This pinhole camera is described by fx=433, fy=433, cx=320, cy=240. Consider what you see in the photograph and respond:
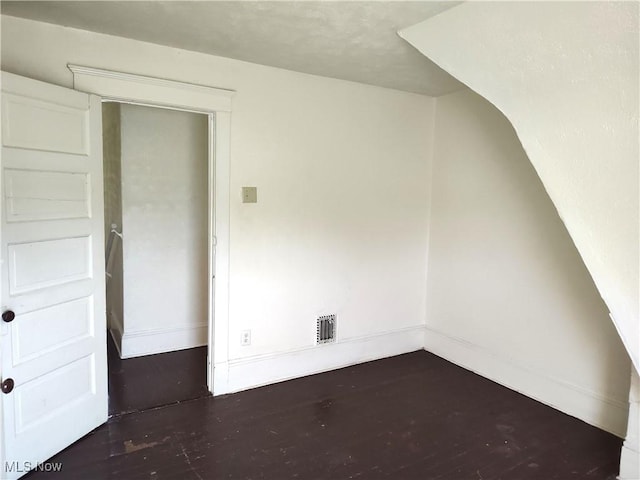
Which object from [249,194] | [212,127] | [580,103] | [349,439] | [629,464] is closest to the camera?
[580,103]

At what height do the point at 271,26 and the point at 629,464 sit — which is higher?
the point at 271,26

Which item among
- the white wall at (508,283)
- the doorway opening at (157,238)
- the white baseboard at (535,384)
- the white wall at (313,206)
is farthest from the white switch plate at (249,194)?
the white baseboard at (535,384)

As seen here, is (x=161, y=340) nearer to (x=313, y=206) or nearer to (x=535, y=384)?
(x=313, y=206)

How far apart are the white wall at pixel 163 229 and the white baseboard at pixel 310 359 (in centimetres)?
108

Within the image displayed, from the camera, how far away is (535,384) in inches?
124

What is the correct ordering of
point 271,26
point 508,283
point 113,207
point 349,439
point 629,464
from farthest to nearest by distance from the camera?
point 113,207, point 508,283, point 349,439, point 271,26, point 629,464

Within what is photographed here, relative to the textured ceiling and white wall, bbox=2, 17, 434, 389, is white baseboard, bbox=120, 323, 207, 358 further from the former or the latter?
the textured ceiling

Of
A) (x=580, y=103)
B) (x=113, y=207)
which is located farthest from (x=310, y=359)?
(x=580, y=103)

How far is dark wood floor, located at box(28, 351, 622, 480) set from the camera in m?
2.28

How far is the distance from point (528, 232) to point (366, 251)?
125cm

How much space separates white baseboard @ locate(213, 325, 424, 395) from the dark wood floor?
10 cm

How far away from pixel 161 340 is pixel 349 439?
6.91 ft

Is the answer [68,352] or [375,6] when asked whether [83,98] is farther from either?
[375,6]

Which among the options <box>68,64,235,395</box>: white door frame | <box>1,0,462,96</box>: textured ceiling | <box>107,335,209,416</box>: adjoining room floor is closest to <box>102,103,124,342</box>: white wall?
<box>107,335,209,416</box>: adjoining room floor
